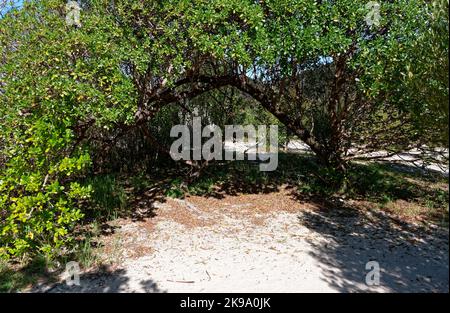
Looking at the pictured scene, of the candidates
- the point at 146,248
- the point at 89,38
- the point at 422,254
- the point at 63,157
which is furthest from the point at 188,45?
the point at 422,254

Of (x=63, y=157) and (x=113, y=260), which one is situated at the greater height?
(x=63, y=157)

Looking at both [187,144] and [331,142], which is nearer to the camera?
[331,142]

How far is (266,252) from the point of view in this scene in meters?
4.85

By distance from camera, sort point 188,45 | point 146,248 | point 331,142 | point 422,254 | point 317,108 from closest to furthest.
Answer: point 422,254, point 146,248, point 188,45, point 331,142, point 317,108

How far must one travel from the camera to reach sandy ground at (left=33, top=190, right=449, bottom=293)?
401cm

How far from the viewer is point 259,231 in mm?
5668

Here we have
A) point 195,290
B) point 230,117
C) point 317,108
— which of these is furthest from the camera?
point 230,117

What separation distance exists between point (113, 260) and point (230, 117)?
18.1 feet

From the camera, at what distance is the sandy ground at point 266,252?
13.2 ft

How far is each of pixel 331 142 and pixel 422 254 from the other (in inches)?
133
